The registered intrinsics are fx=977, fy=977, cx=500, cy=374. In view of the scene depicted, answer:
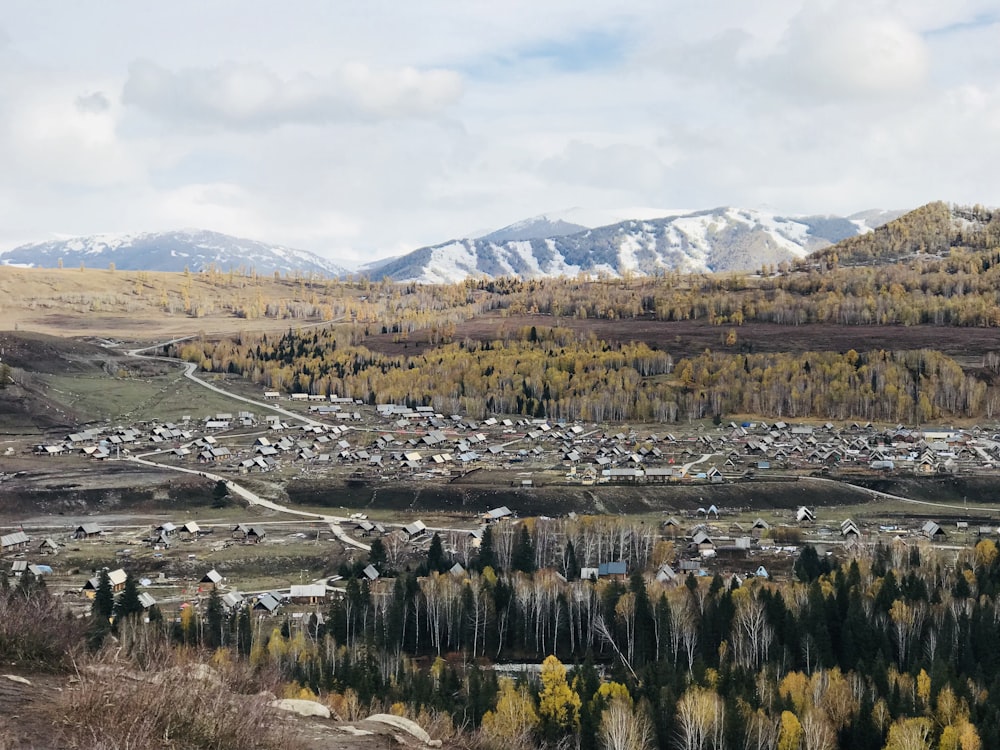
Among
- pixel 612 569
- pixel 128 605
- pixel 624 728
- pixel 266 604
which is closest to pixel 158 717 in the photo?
pixel 624 728

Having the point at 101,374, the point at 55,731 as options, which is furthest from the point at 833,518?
the point at 101,374

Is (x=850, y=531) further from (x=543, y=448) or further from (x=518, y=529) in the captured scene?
(x=543, y=448)

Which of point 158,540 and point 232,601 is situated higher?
point 232,601

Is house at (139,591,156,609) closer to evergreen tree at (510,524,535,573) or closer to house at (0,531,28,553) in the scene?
house at (0,531,28,553)

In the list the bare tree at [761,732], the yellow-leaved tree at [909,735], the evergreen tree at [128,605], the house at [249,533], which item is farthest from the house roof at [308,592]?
the yellow-leaved tree at [909,735]

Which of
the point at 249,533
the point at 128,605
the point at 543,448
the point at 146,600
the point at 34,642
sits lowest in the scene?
the point at 249,533

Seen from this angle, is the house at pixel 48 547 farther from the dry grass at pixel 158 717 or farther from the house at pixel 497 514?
the dry grass at pixel 158 717
